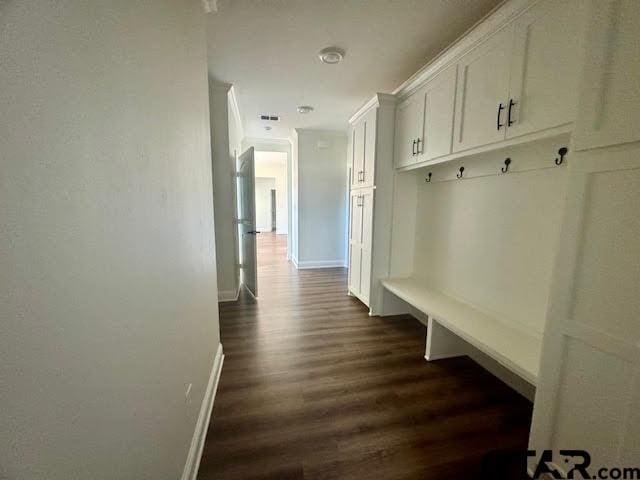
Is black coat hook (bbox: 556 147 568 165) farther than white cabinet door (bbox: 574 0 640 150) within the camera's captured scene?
Yes

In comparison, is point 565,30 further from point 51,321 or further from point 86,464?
point 86,464

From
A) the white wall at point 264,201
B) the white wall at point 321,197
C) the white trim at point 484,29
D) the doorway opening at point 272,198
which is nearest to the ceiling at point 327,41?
the white trim at point 484,29

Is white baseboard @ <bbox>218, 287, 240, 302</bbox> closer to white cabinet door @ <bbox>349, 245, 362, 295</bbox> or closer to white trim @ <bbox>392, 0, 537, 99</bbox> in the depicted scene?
white cabinet door @ <bbox>349, 245, 362, 295</bbox>

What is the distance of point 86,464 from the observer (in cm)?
56

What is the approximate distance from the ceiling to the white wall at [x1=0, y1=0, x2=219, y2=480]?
1105mm

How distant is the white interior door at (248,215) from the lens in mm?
3424

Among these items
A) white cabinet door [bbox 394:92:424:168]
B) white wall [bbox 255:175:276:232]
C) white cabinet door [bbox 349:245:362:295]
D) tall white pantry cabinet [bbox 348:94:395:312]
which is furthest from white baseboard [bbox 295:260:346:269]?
white wall [bbox 255:175:276:232]

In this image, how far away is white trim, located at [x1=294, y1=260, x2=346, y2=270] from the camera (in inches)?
208

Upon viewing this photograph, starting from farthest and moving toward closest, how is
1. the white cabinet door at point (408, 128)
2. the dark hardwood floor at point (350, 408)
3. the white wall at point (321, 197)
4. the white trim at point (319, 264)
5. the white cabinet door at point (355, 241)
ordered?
the white trim at point (319, 264) → the white wall at point (321, 197) → the white cabinet door at point (355, 241) → the white cabinet door at point (408, 128) → the dark hardwood floor at point (350, 408)

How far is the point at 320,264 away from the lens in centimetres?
538

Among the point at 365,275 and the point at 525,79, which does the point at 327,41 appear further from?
the point at 365,275

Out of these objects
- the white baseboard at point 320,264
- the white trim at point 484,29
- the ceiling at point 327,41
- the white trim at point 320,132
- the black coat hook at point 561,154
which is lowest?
the white baseboard at point 320,264

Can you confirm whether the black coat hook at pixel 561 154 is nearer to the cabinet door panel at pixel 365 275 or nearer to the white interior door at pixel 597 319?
the white interior door at pixel 597 319

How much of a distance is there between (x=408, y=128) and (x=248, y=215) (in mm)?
2272
